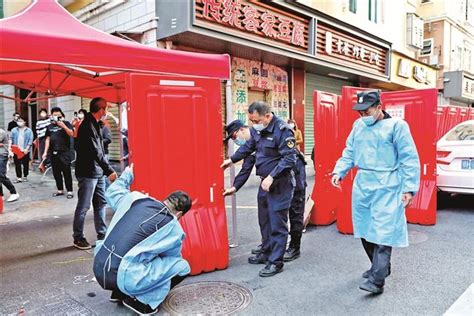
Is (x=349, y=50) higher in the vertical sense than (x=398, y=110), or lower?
higher

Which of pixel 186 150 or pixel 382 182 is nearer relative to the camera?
pixel 382 182

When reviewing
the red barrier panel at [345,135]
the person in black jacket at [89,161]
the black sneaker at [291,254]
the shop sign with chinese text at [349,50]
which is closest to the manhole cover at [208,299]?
the black sneaker at [291,254]

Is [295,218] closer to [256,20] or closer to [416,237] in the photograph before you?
[416,237]

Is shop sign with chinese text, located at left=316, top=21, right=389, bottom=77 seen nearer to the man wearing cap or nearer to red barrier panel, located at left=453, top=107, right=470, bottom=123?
red barrier panel, located at left=453, top=107, right=470, bottom=123

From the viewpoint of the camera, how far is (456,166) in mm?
6332

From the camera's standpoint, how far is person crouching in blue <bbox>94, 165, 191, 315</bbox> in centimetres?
275

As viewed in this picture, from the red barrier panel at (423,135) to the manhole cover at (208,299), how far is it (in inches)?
140

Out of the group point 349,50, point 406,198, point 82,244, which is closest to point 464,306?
point 406,198

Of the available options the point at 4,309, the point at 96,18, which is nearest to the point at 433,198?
the point at 4,309

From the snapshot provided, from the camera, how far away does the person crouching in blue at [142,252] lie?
2.75m

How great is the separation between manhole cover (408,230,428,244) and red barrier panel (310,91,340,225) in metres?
1.13

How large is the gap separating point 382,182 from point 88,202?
3.35m

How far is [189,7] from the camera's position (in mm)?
8070

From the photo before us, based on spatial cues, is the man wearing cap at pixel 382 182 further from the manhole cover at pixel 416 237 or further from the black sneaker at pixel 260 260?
the manhole cover at pixel 416 237
